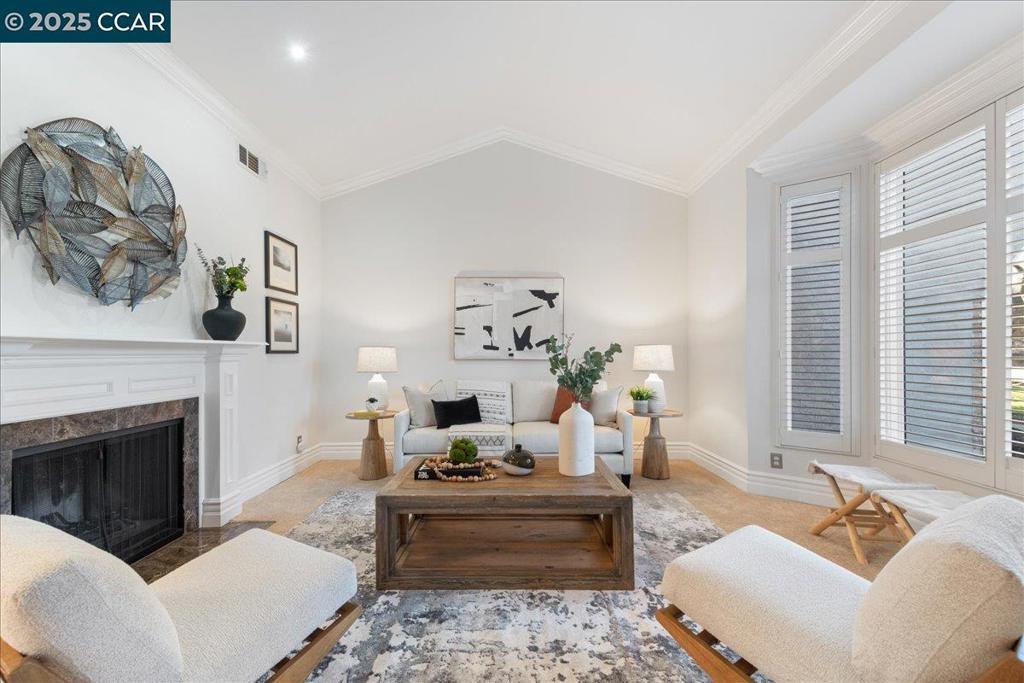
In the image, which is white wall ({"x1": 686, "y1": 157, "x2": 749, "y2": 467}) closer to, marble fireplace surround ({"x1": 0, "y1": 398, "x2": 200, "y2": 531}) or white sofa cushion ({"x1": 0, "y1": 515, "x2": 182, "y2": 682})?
white sofa cushion ({"x1": 0, "y1": 515, "x2": 182, "y2": 682})

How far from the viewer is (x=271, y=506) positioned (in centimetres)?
309

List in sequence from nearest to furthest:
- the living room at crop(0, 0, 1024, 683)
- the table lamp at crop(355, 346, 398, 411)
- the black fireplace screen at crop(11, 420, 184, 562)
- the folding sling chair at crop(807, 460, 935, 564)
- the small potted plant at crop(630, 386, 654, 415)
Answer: the living room at crop(0, 0, 1024, 683), the black fireplace screen at crop(11, 420, 184, 562), the folding sling chair at crop(807, 460, 935, 564), the small potted plant at crop(630, 386, 654, 415), the table lamp at crop(355, 346, 398, 411)

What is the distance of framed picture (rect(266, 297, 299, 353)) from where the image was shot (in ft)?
11.6

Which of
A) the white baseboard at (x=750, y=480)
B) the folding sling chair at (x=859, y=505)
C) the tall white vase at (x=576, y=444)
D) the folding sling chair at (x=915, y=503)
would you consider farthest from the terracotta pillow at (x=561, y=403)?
the folding sling chair at (x=915, y=503)

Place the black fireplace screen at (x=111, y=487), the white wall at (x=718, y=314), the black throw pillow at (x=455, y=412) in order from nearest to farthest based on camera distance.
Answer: the black fireplace screen at (x=111, y=487) → the white wall at (x=718, y=314) → the black throw pillow at (x=455, y=412)

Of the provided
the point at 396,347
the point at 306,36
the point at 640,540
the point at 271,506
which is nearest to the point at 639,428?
the point at 640,540

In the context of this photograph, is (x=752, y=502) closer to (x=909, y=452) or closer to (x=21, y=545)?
(x=909, y=452)

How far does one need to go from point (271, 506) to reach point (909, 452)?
4.47m

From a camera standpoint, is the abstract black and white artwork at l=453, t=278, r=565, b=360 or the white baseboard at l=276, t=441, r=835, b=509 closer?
the white baseboard at l=276, t=441, r=835, b=509

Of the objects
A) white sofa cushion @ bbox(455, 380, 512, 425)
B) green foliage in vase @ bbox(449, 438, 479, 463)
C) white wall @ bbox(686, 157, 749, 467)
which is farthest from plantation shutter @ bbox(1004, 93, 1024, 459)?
white sofa cushion @ bbox(455, 380, 512, 425)

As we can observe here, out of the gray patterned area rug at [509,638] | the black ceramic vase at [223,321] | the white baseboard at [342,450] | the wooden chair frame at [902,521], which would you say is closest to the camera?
the gray patterned area rug at [509,638]

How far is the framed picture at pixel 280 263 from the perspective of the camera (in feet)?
11.6

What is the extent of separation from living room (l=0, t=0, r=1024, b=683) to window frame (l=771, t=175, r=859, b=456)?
0.03 meters

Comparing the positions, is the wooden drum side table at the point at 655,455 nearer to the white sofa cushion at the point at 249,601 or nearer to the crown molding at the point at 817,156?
the crown molding at the point at 817,156
